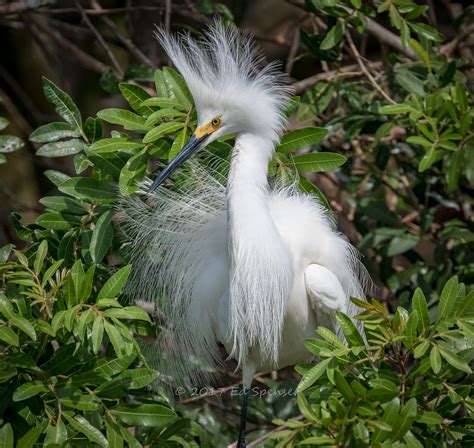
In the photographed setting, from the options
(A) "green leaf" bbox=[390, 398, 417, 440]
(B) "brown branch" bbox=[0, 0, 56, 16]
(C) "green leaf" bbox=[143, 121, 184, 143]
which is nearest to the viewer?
(A) "green leaf" bbox=[390, 398, 417, 440]

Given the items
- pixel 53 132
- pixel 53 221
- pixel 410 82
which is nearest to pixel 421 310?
pixel 53 221

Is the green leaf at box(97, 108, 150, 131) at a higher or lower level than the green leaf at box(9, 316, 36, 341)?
higher

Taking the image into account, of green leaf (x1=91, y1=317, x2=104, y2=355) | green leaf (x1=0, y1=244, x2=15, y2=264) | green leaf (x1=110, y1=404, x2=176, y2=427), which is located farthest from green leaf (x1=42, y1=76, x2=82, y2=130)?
green leaf (x1=110, y1=404, x2=176, y2=427)

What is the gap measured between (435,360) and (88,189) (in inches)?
45.4

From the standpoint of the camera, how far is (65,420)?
2.30 meters

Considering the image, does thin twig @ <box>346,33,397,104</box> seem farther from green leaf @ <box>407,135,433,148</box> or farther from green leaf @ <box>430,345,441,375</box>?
green leaf @ <box>430,345,441,375</box>

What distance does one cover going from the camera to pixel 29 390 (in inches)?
86.7

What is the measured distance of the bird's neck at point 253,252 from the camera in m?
2.69

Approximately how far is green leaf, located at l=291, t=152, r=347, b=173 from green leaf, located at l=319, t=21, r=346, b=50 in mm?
722

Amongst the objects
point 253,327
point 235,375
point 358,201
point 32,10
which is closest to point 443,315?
point 253,327

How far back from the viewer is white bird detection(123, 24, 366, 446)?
2734 mm

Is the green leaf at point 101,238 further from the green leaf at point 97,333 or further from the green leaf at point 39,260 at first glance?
the green leaf at point 97,333

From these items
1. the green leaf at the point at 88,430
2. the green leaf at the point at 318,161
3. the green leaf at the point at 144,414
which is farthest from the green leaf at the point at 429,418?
the green leaf at the point at 318,161

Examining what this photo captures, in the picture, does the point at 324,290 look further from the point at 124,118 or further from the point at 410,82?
the point at 410,82
